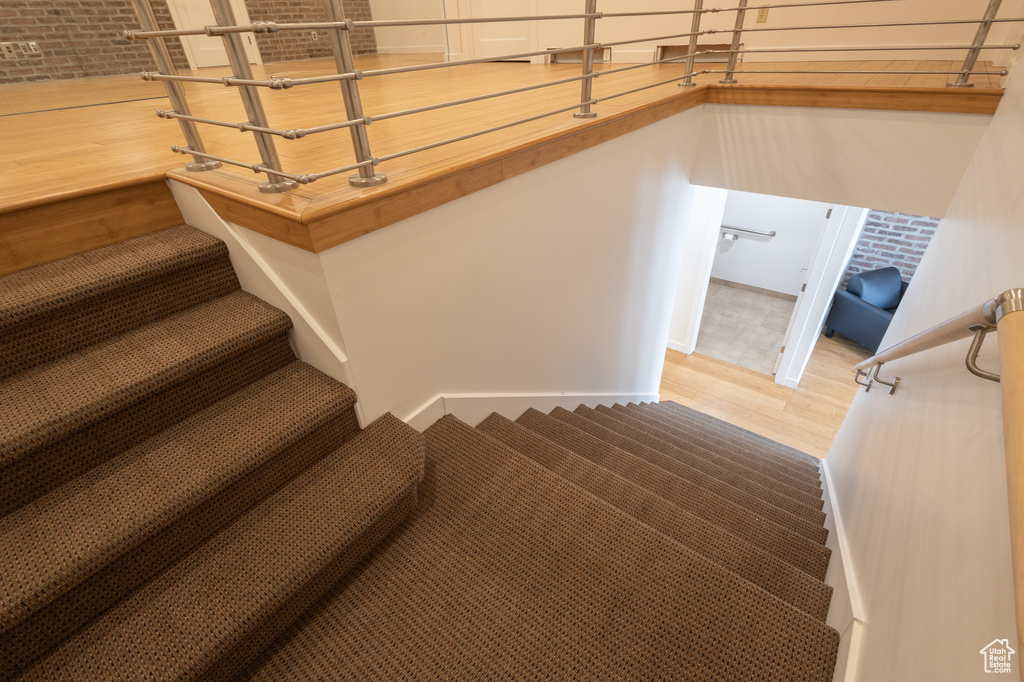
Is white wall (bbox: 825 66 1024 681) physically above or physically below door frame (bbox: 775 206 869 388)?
above

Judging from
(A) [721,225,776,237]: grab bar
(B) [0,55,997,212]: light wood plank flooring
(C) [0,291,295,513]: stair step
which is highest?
(B) [0,55,997,212]: light wood plank flooring

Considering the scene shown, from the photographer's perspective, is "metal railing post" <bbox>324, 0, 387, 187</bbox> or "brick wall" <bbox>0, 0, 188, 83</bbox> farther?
"brick wall" <bbox>0, 0, 188, 83</bbox>

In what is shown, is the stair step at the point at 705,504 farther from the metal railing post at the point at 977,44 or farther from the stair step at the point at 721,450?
the metal railing post at the point at 977,44

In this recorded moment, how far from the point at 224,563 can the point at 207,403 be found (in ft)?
1.47

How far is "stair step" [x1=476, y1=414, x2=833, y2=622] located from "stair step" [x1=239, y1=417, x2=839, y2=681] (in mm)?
164

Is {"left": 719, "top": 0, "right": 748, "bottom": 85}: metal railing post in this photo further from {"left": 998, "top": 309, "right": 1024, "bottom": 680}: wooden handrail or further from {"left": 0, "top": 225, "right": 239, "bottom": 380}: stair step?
{"left": 0, "top": 225, "right": 239, "bottom": 380}: stair step

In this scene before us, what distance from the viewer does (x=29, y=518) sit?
103cm

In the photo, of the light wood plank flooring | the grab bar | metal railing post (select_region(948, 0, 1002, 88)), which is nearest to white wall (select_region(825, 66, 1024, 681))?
metal railing post (select_region(948, 0, 1002, 88))

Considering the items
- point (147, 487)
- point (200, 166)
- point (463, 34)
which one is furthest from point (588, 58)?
point (463, 34)

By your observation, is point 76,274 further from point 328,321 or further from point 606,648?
point 606,648

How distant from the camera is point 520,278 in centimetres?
191

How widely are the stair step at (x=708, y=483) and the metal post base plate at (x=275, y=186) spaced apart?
5.27ft

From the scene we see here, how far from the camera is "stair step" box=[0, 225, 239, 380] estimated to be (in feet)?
3.90

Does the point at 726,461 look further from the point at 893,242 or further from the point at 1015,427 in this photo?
the point at 893,242
